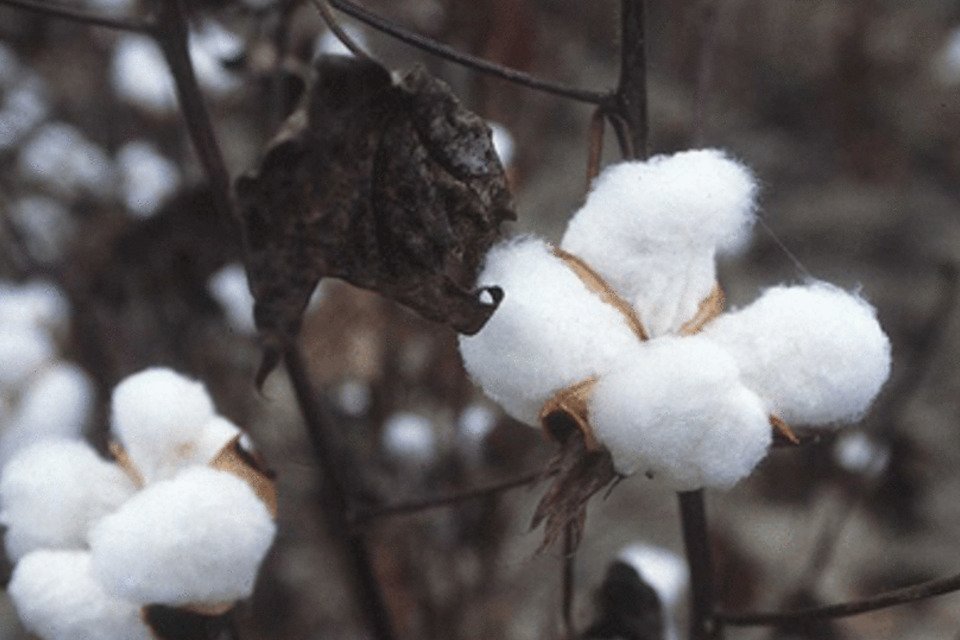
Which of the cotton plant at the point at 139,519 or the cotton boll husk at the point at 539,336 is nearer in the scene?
the cotton boll husk at the point at 539,336

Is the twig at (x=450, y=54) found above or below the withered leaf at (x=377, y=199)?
above

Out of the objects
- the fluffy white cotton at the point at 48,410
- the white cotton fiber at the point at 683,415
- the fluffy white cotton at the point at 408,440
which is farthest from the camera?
the fluffy white cotton at the point at 408,440

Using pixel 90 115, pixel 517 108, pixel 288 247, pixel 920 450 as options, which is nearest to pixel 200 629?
pixel 288 247

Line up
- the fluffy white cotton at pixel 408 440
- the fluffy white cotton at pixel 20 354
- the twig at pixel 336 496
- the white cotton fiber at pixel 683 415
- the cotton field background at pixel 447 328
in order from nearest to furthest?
the white cotton fiber at pixel 683 415
the twig at pixel 336 496
the cotton field background at pixel 447 328
the fluffy white cotton at pixel 20 354
the fluffy white cotton at pixel 408 440

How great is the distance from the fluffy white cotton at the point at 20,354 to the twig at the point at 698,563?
98cm

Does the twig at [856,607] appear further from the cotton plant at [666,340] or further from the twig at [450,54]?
the twig at [450,54]

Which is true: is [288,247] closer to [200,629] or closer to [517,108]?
[200,629]

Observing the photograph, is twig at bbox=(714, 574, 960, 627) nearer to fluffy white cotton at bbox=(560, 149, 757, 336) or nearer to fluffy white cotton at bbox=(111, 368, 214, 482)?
fluffy white cotton at bbox=(560, 149, 757, 336)

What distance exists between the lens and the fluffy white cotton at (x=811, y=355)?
2.10 feet

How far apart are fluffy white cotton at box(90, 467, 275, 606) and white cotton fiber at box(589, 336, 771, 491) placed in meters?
0.24

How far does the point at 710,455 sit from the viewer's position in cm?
62

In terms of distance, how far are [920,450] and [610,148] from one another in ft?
3.12

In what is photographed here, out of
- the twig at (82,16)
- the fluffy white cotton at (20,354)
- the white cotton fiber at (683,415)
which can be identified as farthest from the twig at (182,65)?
the fluffy white cotton at (20,354)

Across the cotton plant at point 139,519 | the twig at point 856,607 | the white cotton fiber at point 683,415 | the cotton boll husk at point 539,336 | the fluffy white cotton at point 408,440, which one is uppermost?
the cotton boll husk at point 539,336
